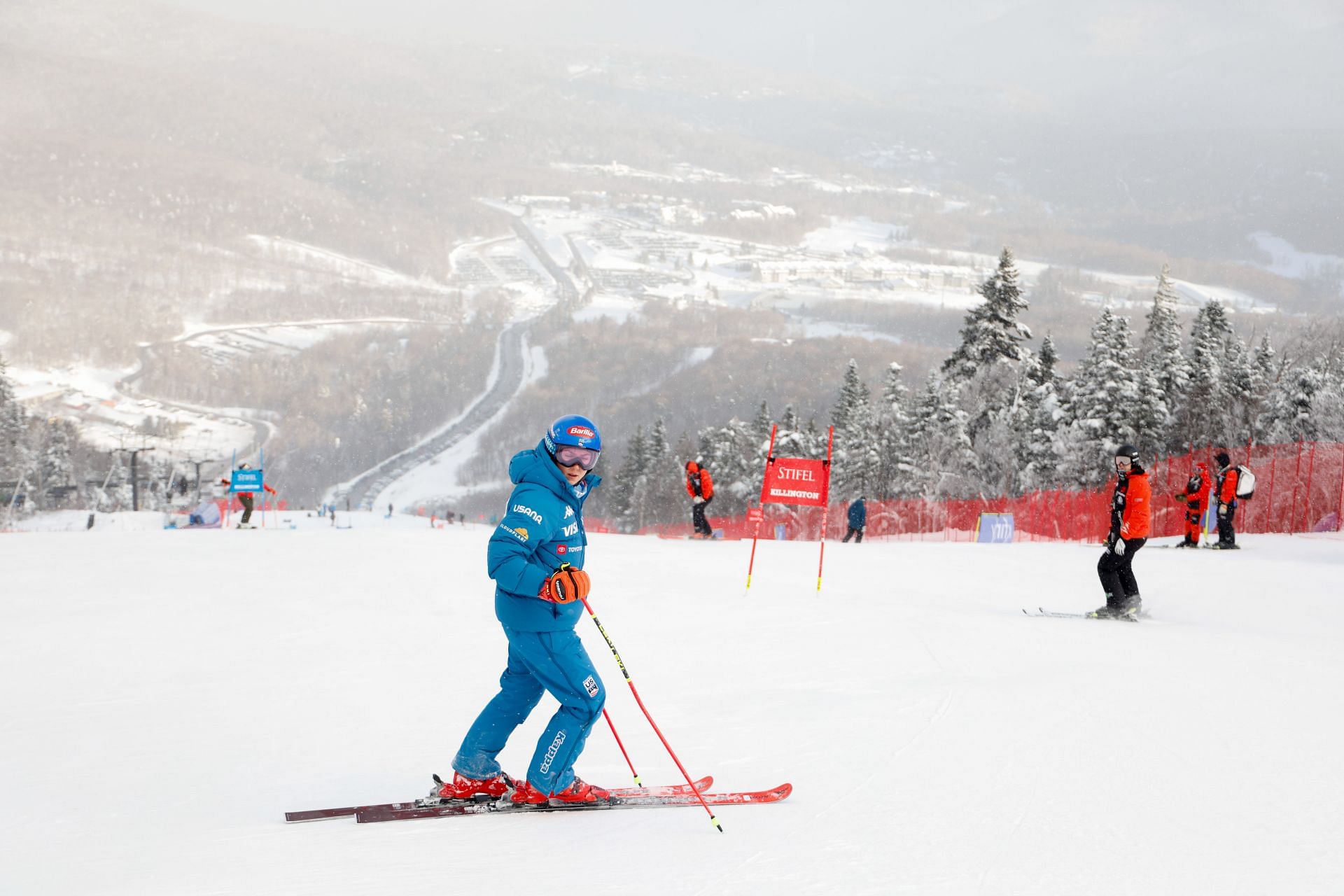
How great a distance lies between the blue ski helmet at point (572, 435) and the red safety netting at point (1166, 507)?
34.3ft

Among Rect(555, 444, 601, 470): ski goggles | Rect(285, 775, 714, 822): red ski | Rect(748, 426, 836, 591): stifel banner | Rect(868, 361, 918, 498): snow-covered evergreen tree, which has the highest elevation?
Rect(868, 361, 918, 498): snow-covered evergreen tree

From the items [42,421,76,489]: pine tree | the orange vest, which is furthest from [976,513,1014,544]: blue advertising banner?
[42,421,76,489]: pine tree

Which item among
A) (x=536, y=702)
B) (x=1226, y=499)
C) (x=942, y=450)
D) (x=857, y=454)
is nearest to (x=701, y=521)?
(x=1226, y=499)

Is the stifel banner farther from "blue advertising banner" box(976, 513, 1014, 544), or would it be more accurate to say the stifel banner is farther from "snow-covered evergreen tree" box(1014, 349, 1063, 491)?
"snow-covered evergreen tree" box(1014, 349, 1063, 491)

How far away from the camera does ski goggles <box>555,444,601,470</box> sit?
13.7ft

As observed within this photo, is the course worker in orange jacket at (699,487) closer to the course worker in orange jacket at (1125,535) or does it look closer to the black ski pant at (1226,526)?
the black ski pant at (1226,526)

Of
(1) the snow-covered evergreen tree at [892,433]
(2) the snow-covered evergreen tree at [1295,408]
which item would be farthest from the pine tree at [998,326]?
(2) the snow-covered evergreen tree at [1295,408]

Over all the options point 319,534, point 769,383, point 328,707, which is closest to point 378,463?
point 769,383

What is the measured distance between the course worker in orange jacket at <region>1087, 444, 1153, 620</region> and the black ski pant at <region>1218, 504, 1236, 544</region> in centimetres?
680

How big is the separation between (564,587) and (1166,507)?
2511 centimetres

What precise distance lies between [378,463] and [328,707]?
15971cm

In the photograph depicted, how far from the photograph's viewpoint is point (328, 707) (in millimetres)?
6762

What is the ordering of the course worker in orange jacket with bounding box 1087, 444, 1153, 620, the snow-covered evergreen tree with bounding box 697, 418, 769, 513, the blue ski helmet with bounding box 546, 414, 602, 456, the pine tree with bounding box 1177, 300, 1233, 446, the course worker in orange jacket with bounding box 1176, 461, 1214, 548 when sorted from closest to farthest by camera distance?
the blue ski helmet with bounding box 546, 414, 602, 456 → the course worker in orange jacket with bounding box 1087, 444, 1153, 620 → the course worker in orange jacket with bounding box 1176, 461, 1214, 548 → the pine tree with bounding box 1177, 300, 1233, 446 → the snow-covered evergreen tree with bounding box 697, 418, 769, 513

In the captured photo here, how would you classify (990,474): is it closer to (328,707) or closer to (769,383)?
(328,707)
